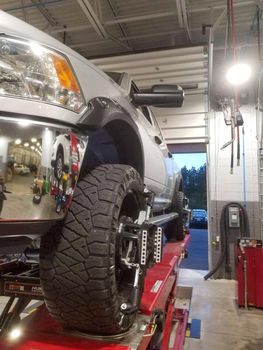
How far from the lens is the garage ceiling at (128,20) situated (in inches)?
224

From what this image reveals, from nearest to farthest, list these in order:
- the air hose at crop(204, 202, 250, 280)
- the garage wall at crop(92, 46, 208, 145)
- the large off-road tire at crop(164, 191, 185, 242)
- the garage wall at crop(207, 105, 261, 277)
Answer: the large off-road tire at crop(164, 191, 185, 242)
the garage wall at crop(92, 46, 208, 145)
the air hose at crop(204, 202, 250, 280)
the garage wall at crop(207, 105, 261, 277)

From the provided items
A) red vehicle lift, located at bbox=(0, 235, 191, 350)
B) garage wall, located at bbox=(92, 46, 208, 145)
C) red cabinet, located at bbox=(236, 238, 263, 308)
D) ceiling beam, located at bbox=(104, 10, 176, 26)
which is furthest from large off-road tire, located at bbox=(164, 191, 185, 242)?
ceiling beam, located at bbox=(104, 10, 176, 26)

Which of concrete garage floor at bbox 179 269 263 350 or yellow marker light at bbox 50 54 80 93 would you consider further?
concrete garage floor at bbox 179 269 263 350

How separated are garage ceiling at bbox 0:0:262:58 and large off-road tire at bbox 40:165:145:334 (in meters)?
4.72

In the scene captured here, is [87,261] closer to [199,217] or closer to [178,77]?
[178,77]

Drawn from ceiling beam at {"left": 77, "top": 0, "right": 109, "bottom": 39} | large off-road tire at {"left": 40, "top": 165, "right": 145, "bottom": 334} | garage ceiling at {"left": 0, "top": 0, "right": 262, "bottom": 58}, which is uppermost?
garage ceiling at {"left": 0, "top": 0, "right": 262, "bottom": 58}

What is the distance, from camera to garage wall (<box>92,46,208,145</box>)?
17.8 ft

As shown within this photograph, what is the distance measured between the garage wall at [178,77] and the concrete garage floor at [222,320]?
3083mm

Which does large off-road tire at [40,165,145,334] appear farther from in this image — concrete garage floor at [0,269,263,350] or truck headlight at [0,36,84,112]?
concrete garage floor at [0,269,263,350]

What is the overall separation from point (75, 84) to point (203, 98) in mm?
6061

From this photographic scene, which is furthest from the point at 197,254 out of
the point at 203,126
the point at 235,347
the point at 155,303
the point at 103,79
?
the point at 103,79

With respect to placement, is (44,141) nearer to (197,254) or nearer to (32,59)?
(32,59)

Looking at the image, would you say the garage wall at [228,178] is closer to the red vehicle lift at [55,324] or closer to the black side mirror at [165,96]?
the red vehicle lift at [55,324]

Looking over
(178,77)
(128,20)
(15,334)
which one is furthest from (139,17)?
(15,334)
